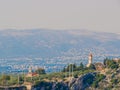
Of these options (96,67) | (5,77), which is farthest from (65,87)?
(96,67)

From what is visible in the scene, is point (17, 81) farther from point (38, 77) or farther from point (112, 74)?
point (112, 74)

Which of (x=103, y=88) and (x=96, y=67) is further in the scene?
(x=96, y=67)

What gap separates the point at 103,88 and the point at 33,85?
11.2 m

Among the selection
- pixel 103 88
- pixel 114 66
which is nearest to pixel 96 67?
pixel 114 66

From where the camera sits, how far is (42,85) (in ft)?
325

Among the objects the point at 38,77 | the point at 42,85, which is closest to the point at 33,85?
the point at 42,85

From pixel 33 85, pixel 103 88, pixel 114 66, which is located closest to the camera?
pixel 33 85

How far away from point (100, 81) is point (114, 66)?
634cm

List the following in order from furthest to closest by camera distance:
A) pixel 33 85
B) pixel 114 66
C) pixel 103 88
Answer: pixel 114 66, pixel 103 88, pixel 33 85

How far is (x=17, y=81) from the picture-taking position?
100812 mm

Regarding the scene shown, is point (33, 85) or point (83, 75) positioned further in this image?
point (83, 75)

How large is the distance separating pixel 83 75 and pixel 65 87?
5466mm

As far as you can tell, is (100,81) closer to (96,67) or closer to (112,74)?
(112,74)

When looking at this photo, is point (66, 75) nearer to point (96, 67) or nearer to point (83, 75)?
point (83, 75)
